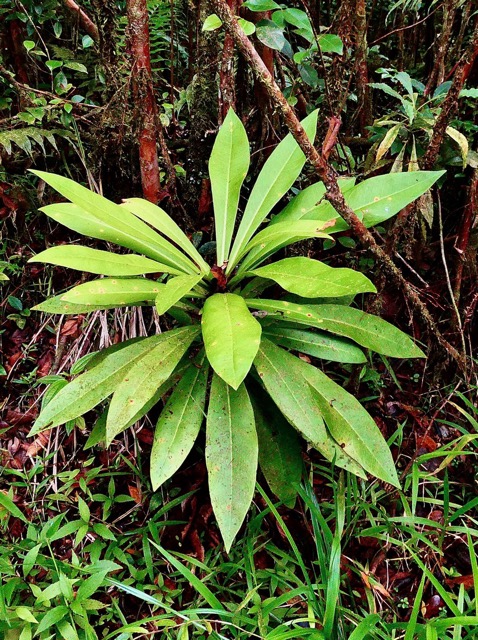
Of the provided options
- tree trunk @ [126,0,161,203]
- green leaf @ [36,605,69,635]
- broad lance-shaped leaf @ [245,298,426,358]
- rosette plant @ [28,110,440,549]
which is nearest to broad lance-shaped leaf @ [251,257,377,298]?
rosette plant @ [28,110,440,549]

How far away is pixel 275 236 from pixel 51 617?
1.16 metres

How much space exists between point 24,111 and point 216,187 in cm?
116

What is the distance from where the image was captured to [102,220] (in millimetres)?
1476

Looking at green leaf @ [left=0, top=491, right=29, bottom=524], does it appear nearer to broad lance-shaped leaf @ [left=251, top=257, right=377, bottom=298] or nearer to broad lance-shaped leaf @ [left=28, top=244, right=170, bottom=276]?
broad lance-shaped leaf @ [left=28, top=244, right=170, bottom=276]

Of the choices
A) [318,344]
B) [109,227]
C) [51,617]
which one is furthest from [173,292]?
[51,617]

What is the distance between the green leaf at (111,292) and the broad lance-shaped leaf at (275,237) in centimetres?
28

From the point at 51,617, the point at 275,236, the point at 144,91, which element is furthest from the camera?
the point at 144,91

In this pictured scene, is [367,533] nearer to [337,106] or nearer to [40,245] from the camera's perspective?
[337,106]

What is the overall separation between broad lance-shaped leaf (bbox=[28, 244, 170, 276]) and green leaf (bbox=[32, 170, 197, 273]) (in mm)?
89

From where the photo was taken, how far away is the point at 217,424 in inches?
56.4

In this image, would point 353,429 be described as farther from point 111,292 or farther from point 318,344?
point 111,292

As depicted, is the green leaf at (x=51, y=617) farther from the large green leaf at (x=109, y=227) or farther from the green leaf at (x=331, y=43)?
the green leaf at (x=331, y=43)

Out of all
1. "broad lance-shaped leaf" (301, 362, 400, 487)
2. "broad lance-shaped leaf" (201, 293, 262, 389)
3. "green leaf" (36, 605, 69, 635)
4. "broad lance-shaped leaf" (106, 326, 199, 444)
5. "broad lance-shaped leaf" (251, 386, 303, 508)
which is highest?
"broad lance-shaped leaf" (201, 293, 262, 389)

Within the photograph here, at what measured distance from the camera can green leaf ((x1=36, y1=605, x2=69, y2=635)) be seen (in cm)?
132
